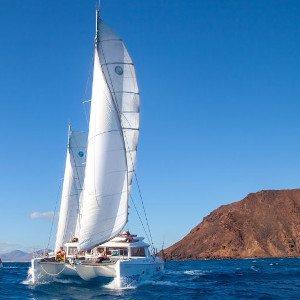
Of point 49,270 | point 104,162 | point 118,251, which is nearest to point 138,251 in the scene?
point 118,251

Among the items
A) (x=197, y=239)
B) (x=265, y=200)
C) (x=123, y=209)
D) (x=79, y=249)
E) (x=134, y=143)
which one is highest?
(x=265, y=200)

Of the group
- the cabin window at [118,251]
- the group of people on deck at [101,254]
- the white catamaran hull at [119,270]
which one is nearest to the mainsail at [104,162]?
the group of people on deck at [101,254]

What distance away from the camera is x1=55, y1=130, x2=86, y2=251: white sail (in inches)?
1655

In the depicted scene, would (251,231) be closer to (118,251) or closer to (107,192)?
(118,251)

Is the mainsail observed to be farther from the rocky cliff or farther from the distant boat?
the rocky cliff

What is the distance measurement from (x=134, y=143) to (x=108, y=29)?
996cm

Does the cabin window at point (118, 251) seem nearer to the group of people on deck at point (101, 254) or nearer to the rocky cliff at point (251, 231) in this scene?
the group of people on deck at point (101, 254)

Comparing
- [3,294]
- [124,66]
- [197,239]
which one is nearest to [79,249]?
[3,294]

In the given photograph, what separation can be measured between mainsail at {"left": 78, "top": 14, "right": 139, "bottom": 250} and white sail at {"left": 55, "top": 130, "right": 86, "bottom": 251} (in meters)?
13.7

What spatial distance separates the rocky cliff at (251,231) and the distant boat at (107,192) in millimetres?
143036

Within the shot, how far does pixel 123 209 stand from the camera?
28.0 metres

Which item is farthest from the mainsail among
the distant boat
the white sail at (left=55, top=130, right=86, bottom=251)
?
the white sail at (left=55, top=130, right=86, bottom=251)

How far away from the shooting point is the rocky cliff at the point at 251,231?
167375 millimetres

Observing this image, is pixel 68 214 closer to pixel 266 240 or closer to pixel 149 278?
pixel 149 278
